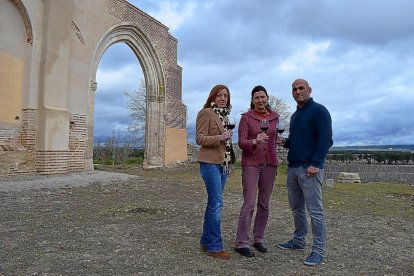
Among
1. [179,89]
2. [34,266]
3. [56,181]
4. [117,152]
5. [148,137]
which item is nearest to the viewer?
[34,266]

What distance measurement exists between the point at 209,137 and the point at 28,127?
8.94 metres

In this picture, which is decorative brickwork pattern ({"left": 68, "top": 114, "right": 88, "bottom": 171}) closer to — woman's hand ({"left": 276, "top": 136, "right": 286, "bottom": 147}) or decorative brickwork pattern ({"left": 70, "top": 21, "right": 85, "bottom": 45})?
decorative brickwork pattern ({"left": 70, "top": 21, "right": 85, "bottom": 45})

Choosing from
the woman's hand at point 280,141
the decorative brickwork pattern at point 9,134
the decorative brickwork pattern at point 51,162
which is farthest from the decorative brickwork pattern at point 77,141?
the woman's hand at point 280,141

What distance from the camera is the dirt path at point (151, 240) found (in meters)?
3.40

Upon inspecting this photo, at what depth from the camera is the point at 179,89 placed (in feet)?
65.5

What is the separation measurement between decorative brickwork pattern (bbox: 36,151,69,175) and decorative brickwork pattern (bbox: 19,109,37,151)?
39cm

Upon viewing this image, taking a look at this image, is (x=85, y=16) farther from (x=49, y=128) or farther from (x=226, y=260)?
(x=226, y=260)

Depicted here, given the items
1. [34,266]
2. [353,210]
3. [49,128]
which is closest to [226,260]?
[34,266]

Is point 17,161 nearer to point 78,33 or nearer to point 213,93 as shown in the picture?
point 78,33

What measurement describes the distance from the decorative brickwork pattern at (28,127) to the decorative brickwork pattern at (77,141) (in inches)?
53.9

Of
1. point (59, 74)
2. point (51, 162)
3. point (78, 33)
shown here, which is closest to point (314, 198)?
point (51, 162)

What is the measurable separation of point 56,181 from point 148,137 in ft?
29.9

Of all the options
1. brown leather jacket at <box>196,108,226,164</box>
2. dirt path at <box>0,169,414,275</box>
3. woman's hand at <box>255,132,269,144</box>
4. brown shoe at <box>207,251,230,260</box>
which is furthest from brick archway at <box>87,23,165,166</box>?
brown shoe at <box>207,251,230,260</box>

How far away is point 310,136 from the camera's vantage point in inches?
150
